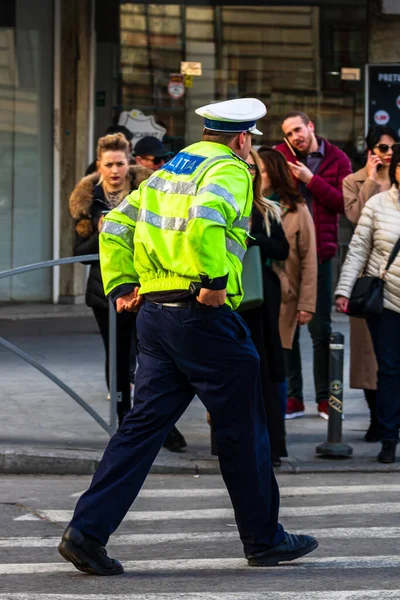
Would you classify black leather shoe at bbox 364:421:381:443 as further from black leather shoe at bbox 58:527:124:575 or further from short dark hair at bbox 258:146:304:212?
black leather shoe at bbox 58:527:124:575

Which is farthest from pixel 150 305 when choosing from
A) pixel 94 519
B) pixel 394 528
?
pixel 394 528

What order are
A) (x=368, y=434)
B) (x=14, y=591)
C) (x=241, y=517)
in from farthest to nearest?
(x=368, y=434) < (x=241, y=517) < (x=14, y=591)

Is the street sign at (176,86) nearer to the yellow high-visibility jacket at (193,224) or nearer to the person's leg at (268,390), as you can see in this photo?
the person's leg at (268,390)

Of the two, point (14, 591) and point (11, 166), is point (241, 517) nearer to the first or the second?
point (14, 591)

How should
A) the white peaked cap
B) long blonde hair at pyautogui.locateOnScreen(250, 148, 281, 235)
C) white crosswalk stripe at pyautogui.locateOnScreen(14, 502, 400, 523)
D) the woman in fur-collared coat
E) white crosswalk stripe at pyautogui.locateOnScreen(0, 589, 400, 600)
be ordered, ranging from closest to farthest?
white crosswalk stripe at pyautogui.locateOnScreen(0, 589, 400, 600) < the white peaked cap < white crosswalk stripe at pyautogui.locateOnScreen(14, 502, 400, 523) < long blonde hair at pyautogui.locateOnScreen(250, 148, 281, 235) < the woman in fur-collared coat

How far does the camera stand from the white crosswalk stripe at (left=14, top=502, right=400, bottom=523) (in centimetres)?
655

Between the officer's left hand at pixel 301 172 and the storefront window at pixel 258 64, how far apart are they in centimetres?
610

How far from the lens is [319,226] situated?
30.9 feet

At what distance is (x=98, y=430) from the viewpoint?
8719 mm

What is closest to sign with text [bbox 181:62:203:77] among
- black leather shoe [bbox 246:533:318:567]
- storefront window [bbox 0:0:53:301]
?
storefront window [bbox 0:0:53:301]

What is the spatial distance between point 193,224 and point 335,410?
11.3ft

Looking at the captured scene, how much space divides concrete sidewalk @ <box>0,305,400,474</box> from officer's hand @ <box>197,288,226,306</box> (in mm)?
2873

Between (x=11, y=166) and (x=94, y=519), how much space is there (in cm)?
1030

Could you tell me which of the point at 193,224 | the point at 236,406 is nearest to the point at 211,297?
the point at 193,224
